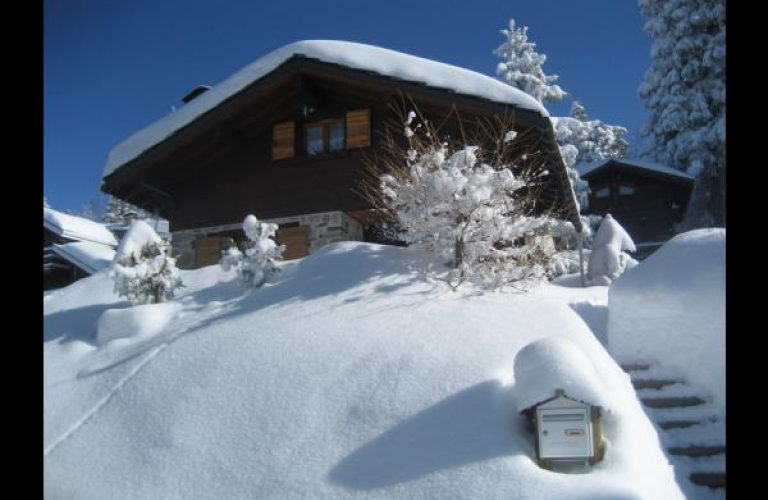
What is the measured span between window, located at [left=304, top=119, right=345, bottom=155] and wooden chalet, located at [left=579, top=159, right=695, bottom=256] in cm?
1491

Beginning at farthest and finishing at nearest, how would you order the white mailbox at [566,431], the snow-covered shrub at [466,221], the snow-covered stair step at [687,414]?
the snow-covered shrub at [466,221]
the snow-covered stair step at [687,414]
the white mailbox at [566,431]

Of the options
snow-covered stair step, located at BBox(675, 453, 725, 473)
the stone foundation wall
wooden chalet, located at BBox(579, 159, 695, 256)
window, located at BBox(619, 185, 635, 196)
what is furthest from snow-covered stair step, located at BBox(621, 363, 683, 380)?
window, located at BBox(619, 185, 635, 196)

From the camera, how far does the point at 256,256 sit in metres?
8.32

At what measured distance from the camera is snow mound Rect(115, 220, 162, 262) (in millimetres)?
8359

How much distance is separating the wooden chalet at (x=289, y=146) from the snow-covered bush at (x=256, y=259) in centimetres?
306

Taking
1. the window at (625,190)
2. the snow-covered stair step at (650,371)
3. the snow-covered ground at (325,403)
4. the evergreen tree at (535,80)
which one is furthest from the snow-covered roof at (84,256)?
the window at (625,190)

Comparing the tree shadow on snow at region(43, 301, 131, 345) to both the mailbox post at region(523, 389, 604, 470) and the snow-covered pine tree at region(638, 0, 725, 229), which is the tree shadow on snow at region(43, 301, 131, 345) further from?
the snow-covered pine tree at region(638, 0, 725, 229)

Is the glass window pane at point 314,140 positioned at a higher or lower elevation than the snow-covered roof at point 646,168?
lower

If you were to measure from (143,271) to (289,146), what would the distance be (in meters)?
4.97

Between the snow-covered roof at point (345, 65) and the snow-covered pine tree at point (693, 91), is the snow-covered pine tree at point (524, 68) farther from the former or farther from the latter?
the snow-covered roof at point (345, 65)

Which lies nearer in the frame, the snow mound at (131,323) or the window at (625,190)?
the snow mound at (131,323)

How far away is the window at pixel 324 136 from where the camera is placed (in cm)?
1199
